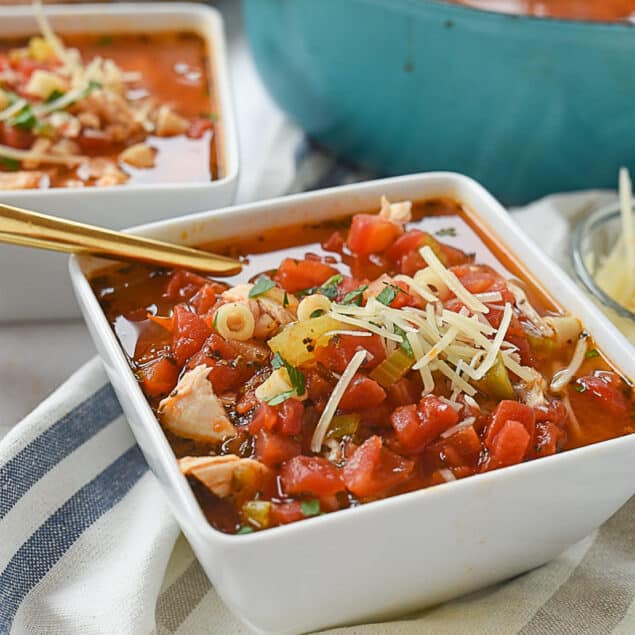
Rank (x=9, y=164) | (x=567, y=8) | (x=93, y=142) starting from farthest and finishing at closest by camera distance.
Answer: (x=567, y=8)
(x=93, y=142)
(x=9, y=164)

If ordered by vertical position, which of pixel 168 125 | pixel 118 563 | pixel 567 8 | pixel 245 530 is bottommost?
pixel 118 563

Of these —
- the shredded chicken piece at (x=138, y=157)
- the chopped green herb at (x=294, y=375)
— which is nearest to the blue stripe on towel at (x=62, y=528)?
the chopped green herb at (x=294, y=375)

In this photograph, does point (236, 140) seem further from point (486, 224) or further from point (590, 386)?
point (590, 386)

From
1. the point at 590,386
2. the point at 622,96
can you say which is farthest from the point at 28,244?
the point at 622,96

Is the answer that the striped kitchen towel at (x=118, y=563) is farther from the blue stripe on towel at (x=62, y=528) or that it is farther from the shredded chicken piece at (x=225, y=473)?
the shredded chicken piece at (x=225, y=473)

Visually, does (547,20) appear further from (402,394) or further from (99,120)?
(402,394)

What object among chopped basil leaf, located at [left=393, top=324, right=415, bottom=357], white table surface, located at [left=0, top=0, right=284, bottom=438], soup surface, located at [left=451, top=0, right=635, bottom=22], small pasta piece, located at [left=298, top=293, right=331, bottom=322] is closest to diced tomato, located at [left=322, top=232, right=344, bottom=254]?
small pasta piece, located at [left=298, top=293, right=331, bottom=322]

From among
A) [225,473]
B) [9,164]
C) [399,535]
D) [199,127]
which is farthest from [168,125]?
[399,535]
